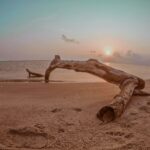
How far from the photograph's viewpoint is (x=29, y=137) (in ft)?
12.3

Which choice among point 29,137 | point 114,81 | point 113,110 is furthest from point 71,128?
point 114,81

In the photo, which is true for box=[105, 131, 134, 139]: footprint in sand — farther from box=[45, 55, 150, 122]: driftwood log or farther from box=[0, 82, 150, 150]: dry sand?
box=[45, 55, 150, 122]: driftwood log

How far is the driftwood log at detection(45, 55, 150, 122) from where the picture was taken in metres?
4.62

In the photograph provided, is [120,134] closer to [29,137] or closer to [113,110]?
[113,110]

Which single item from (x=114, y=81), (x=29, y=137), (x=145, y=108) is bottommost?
(x=29, y=137)

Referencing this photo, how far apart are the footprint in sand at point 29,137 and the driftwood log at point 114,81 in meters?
1.27

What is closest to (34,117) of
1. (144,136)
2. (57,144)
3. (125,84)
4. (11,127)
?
(11,127)

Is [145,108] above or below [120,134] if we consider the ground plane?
above

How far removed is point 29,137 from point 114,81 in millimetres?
3786

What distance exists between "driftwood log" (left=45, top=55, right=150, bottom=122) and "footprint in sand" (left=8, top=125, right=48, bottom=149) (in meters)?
1.27

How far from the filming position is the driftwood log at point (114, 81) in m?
4.62

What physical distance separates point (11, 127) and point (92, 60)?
3967mm

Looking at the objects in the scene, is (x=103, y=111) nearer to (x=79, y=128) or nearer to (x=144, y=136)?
(x=79, y=128)

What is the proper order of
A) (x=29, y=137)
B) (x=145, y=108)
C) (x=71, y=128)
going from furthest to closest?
1. (x=145, y=108)
2. (x=71, y=128)
3. (x=29, y=137)
